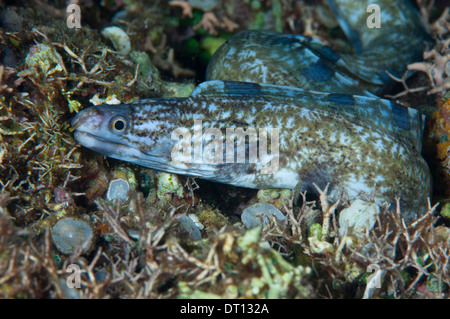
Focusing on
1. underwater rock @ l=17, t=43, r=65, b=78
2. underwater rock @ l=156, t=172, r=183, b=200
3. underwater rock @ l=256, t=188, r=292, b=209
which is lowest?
underwater rock @ l=256, t=188, r=292, b=209

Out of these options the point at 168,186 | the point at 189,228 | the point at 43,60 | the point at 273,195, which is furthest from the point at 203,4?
the point at 189,228

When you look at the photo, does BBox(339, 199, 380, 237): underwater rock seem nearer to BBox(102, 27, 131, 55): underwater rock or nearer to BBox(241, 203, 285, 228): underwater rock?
BBox(241, 203, 285, 228): underwater rock

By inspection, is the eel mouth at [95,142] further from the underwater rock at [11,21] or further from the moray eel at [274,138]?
the underwater rock at [11,21]

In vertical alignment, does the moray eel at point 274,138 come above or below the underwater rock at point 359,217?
above

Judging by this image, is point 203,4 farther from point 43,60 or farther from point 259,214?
point 259,214

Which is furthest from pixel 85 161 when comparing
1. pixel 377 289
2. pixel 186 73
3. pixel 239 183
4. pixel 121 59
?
pixel 377 289

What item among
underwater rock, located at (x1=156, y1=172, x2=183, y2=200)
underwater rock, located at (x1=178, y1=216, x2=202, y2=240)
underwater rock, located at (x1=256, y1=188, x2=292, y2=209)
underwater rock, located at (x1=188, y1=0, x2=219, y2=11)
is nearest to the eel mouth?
underwater rock, located at (x1=156, y1=172, x2=183, y2=200)

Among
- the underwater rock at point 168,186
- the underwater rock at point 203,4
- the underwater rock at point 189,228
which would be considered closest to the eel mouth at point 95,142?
the underwater rock at point 168,186

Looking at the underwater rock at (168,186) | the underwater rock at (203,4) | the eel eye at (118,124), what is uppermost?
the underwater rock at (203,4)
